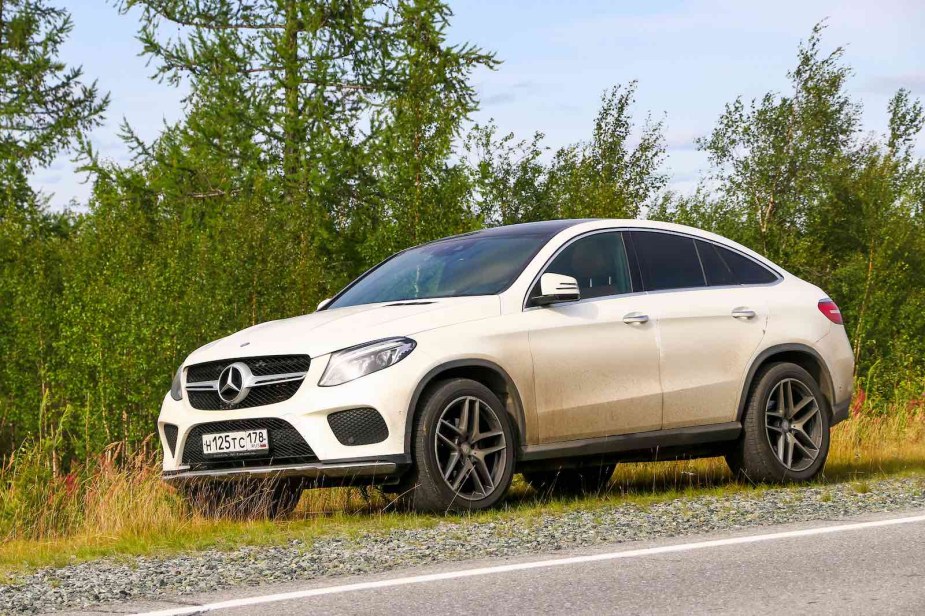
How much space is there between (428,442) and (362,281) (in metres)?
2.26

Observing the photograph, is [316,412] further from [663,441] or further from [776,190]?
[776,190]

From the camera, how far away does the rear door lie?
30.4 feet

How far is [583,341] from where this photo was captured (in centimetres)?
880

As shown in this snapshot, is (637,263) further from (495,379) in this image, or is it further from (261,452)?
(261,452)

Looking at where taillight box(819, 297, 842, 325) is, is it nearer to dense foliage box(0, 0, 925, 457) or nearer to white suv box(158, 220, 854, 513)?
white suv box(158, 220, 854, 513)

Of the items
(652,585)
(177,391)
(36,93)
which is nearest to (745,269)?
(177,391)

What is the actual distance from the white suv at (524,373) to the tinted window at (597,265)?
0.04 ft

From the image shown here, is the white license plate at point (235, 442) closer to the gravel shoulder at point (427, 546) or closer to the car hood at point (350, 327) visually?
the car hood at point (350, 327)

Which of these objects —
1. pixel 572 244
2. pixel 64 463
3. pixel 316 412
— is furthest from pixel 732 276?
pixel 64 463

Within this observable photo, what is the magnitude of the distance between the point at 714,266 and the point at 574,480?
2011 mm

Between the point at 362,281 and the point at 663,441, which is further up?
the point at 362,281

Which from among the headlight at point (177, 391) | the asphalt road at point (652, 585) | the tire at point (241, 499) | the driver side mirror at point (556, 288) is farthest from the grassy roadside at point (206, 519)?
the asphalt road at point (652, 585)

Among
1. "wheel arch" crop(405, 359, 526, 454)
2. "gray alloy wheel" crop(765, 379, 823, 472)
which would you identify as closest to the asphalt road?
"wheel arch" crop(405, 359, 526, 454)

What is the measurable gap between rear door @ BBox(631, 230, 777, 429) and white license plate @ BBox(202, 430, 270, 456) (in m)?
2.83
